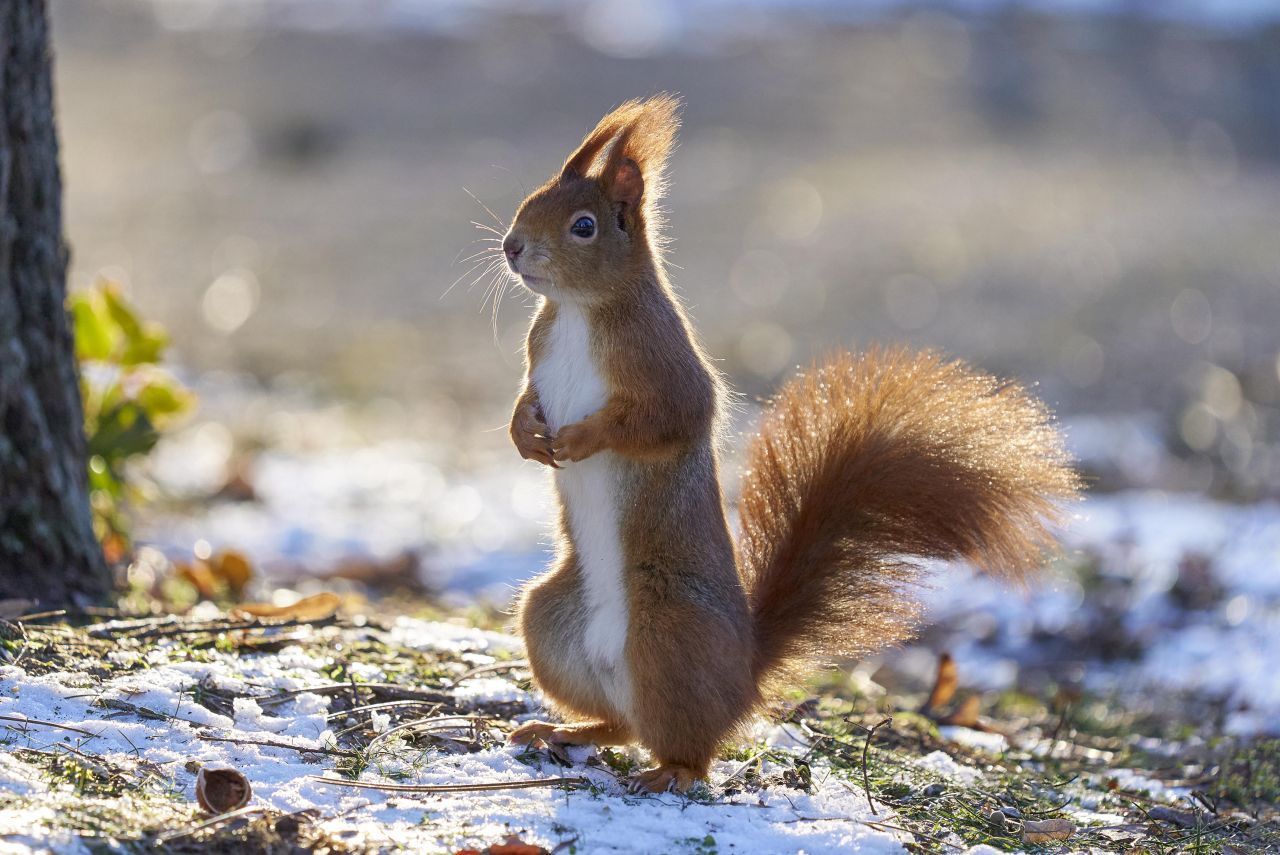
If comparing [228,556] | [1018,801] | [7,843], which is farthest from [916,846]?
[228,556]

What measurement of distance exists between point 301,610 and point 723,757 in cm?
116

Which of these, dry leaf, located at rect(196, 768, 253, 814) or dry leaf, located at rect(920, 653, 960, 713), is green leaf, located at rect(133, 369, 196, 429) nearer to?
dry leaf, located at rect(196, 768, 253, 814)

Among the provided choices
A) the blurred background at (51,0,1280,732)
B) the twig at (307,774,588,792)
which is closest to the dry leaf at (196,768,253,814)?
the twig at (307,774,588,792)

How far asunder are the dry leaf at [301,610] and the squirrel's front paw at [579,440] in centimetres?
96

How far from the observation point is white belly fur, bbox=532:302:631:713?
104 inches

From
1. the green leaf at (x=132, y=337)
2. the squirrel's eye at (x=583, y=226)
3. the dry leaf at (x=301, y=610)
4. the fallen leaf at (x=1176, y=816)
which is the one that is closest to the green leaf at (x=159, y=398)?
the green leaf at (x=132, y=337)

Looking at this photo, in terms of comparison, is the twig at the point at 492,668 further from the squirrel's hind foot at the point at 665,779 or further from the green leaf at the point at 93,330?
the green leaf at the point at 93,330

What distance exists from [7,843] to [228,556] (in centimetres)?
220

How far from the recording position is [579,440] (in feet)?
8.53

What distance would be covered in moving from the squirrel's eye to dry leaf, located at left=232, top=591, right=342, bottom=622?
1136 millimetres

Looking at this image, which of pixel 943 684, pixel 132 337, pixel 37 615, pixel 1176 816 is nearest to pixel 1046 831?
pixel 1176 816

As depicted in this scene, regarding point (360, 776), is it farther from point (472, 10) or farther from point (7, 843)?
point (472, 10)

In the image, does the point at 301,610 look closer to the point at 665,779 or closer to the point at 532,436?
the point at 532,436

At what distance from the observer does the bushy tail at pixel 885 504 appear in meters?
2.80
